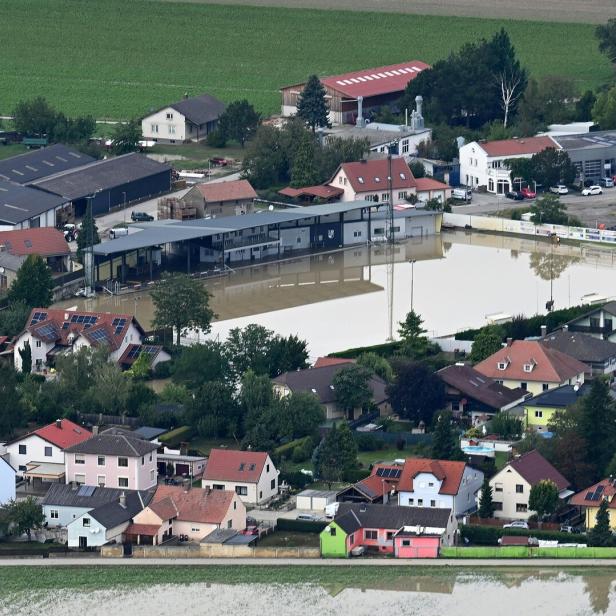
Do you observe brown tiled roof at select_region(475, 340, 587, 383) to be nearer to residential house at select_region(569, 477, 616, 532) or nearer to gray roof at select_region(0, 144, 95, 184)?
residential house at select_region(569, 477, 616, 532)

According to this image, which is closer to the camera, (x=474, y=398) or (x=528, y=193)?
(x=474, y=398)

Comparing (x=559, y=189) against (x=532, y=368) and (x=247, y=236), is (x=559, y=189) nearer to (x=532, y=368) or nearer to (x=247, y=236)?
(x=247, y=236)

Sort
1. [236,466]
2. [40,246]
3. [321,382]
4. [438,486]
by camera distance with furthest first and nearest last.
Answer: [40,246] < [321,382] < [236,466] < [438,486]

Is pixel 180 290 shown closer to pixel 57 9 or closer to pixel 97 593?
pixel 97 593

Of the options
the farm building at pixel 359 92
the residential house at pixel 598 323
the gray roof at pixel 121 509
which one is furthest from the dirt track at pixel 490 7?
the gray roof at pixel 121 509

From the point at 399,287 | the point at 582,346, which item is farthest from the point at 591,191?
the point at 582,346
